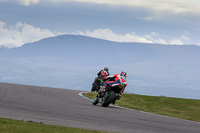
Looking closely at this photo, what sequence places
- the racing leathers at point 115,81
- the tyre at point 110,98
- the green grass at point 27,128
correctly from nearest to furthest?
the green grass at point 27,128
the tyre at point 110,98
the racing leathers at point 115,81

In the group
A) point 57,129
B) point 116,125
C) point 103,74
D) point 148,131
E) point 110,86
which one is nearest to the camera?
point 57,129

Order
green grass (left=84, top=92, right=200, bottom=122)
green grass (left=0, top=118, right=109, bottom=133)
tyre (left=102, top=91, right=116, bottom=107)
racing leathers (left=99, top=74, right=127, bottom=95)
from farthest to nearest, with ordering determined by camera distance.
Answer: green grass (left=84, top=92, right=200, bottom=122) < racing leathers (left=99, top=74, right=127, bottom=95) < tyre (left=102, top=91, right=116, bottom=107) < green grass (left=0, top=118, right=109, bottom=133)

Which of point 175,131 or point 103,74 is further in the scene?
point 103,74

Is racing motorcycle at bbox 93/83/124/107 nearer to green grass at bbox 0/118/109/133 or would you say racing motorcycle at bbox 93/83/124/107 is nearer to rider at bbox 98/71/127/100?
rider at bbox 98/71/127/100

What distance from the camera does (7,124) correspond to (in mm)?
9555

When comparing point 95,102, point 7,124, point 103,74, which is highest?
point 103,74

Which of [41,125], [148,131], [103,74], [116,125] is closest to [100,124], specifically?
[116,125]

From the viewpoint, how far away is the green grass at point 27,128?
8799 mm

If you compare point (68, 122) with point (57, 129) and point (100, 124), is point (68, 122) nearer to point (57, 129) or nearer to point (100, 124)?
point (100, 124)

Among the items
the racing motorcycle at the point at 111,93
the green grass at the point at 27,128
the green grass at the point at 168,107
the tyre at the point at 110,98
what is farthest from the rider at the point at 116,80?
the green grass at the point at 27,128

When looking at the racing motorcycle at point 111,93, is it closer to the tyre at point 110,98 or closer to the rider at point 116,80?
the tyre at point 110,98

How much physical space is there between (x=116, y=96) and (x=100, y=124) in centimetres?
702

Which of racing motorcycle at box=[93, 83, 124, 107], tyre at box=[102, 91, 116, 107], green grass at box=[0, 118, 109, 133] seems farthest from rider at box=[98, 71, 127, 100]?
green grass at box=[0, 118, 109, 133]

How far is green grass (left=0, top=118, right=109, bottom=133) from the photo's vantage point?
8799 mm
